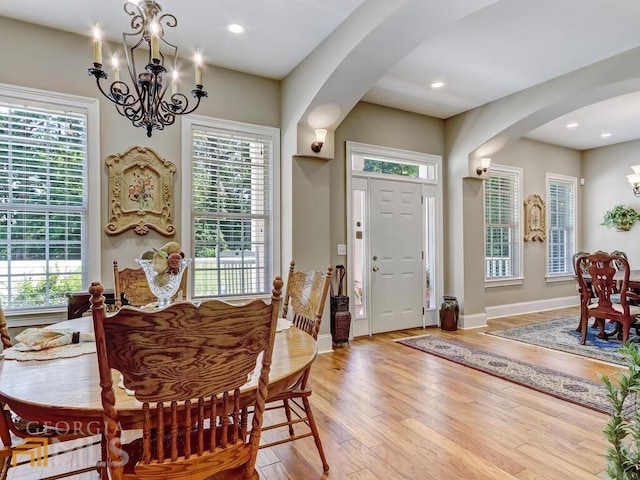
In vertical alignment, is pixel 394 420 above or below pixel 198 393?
below

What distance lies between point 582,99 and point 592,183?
12.9 ft

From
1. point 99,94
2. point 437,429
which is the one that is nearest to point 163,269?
point 437,429

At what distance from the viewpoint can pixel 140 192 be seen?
11.6 ft

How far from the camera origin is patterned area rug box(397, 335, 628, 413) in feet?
9.33

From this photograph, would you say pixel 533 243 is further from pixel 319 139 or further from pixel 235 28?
pixel 235 28

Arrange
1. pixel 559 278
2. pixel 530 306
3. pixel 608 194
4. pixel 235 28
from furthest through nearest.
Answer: pixel 608 194, pixel 559 278, pixel 530 306, pixel 235 28

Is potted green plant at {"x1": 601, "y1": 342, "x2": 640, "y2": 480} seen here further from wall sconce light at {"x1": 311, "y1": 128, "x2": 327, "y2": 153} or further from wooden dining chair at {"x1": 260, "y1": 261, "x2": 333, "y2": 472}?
wall sconce light at {"x1": 311, "y1": 128, "x2": 327, "y2": 153}

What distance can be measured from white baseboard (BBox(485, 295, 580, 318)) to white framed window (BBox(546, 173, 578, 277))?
493 millimetres

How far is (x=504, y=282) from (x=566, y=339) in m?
1.59

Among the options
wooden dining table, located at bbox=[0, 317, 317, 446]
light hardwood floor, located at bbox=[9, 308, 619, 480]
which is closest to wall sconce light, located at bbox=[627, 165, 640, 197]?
light hardwood floor, located at bbox=[9, 308, 619, 480]

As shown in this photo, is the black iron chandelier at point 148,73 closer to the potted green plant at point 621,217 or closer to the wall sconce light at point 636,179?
the wall sconce light at point 636,179

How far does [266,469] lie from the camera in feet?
6.46

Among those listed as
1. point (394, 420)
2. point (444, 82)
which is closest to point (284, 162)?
point (444, 82)

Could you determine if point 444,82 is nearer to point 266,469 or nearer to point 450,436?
point 450,436
